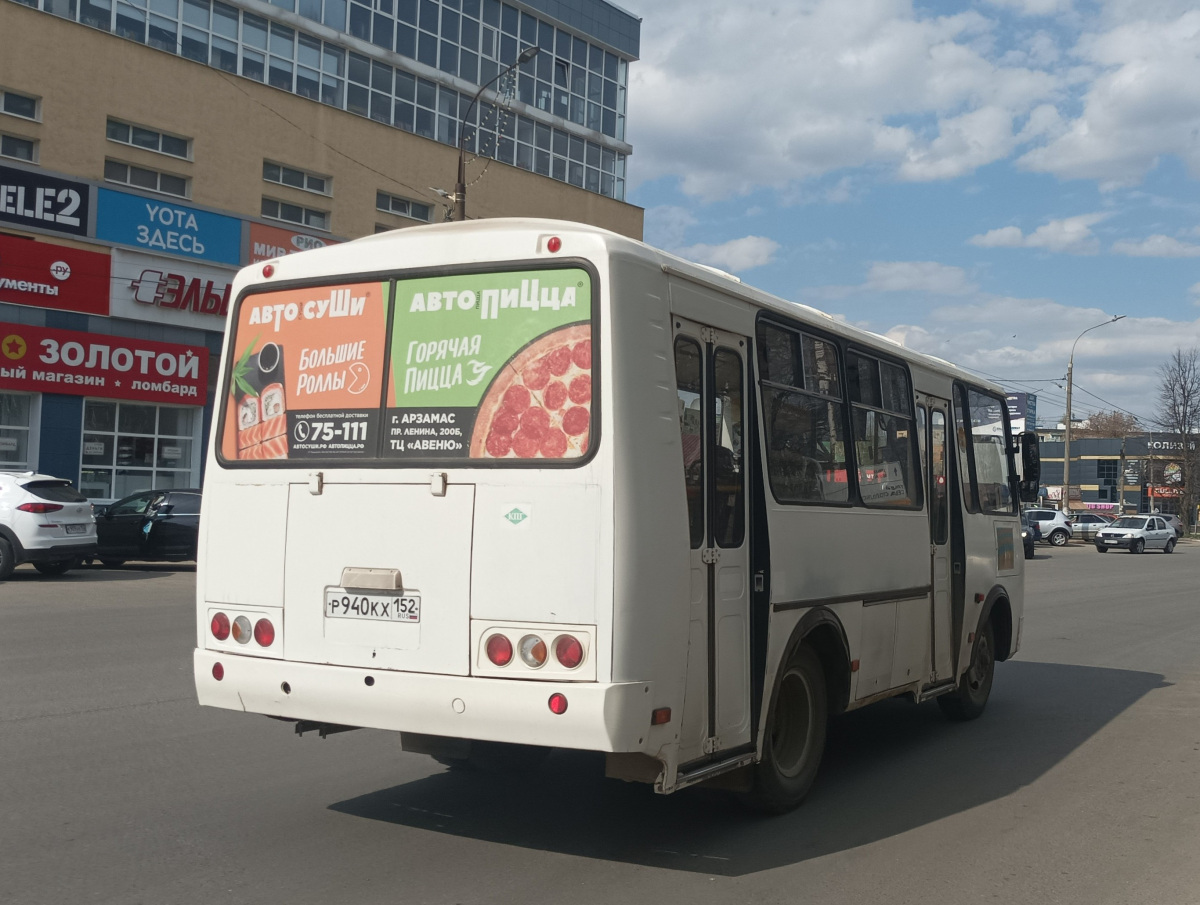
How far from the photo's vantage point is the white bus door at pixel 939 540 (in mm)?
8398

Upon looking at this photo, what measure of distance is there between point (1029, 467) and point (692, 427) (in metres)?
6.09

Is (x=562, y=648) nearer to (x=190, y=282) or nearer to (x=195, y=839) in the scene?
(x=195, y=839)

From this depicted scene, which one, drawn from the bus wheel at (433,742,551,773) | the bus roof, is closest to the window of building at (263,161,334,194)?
the bus roof

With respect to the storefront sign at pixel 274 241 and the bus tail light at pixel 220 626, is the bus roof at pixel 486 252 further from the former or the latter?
the storefront sign at pixel 274 241

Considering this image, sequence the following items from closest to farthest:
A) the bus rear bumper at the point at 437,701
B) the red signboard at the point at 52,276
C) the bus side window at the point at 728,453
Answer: the bus rear bumper at the point at 437,701 → the bus side window at the point at 728,453 → the red signboard at the point at 52,276

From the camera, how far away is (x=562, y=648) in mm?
4922

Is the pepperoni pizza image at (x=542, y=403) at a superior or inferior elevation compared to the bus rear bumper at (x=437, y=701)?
superior

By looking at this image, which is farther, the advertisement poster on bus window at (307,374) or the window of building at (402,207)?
the window of building at (402,207)

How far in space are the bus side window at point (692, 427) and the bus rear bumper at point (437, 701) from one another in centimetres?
84

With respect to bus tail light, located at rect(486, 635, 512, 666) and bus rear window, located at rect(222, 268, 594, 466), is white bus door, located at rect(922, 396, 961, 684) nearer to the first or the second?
bus rear window, located at rect(222, 268, 594, 466)

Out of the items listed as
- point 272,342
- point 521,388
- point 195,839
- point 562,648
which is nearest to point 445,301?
point 521,388

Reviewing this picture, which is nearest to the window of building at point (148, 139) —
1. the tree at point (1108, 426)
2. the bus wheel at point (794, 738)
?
the bus wheel at point (794, 738)

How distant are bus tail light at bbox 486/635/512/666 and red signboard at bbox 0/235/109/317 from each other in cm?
2403

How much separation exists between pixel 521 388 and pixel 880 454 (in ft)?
10.5
